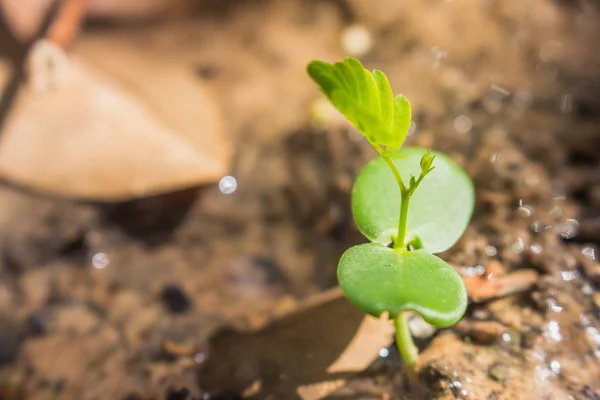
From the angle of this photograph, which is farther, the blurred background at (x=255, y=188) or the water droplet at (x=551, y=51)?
the water droplet at (x=551, y=51)

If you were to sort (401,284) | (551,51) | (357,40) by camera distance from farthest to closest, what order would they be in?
(357,40) < (551,51) < (401,284)

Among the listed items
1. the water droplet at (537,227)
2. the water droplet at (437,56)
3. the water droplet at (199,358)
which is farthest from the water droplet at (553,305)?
the water droplet at (437,56)

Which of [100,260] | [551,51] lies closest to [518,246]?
[551,51]

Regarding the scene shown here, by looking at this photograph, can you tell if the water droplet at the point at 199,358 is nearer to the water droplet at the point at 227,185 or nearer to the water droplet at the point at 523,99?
the water droplet at the point at 227,185

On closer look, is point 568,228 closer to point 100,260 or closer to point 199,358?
point 199,358

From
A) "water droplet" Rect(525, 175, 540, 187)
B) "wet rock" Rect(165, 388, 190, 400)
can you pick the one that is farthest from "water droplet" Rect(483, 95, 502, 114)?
"wet rock" Rect(165, 388, 190, 400)

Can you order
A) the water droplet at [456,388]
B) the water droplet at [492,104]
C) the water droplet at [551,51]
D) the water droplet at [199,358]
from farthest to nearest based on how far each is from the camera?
the water droplet at [551,51], the water droplet at [492,104], the water droplet at [199,358], the water droplet at [456,388]

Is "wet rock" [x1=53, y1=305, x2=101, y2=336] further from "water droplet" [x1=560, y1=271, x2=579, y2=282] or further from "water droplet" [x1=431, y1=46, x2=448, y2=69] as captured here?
"water droplet" [x1=431, y1=46, x2=448, y2=69]

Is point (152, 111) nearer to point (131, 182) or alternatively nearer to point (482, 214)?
point (131, 182)
